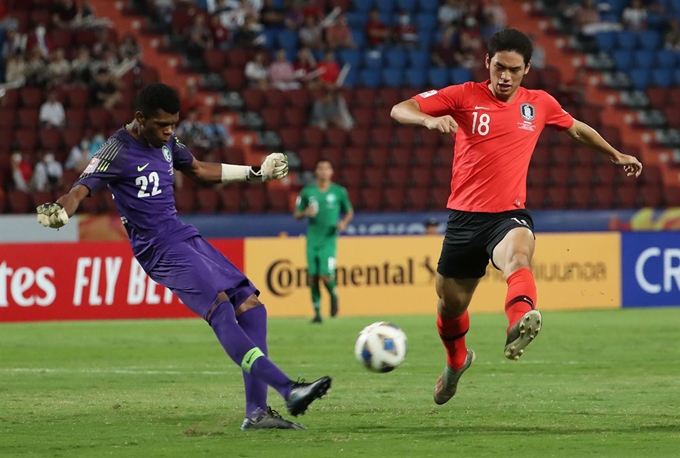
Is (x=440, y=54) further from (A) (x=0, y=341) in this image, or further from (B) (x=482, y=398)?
(B) (x=482, y=398)

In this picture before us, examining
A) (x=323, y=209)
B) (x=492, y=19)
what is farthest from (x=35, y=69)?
(x=492, y=19)

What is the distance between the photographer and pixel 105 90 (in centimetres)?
2350

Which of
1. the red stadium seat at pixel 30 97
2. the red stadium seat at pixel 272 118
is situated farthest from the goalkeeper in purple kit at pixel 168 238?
the red stadium seat at pixel 272 118

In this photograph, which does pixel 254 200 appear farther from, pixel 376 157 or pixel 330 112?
pixel 376 157

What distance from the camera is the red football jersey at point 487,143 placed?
27.8 feet

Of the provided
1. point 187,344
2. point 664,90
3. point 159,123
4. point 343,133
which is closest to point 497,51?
point 159,123

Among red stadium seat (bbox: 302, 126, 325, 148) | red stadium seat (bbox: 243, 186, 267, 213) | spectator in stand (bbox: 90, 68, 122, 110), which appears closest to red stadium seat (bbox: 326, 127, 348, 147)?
red stadium seat (bbox: 302, 126, 325, 148)

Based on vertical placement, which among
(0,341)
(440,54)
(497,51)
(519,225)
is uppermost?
(440,54)

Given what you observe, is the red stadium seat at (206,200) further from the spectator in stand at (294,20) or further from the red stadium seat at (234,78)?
the spectator in stand at (294,20)

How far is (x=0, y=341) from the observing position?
51.7 feet

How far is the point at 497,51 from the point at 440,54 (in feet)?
64.4

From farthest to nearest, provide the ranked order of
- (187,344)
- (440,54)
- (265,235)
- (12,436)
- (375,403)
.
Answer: (440,54) < (265,235) < (187,344) < (375,403) < (12,436)

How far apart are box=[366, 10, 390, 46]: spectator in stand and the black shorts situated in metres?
19.2

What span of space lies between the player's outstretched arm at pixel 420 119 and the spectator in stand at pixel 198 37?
58.8 ft
